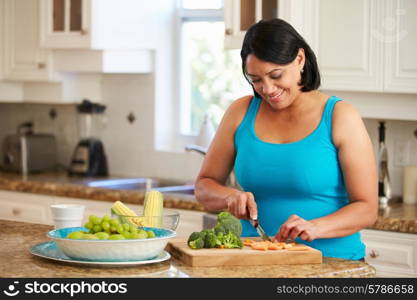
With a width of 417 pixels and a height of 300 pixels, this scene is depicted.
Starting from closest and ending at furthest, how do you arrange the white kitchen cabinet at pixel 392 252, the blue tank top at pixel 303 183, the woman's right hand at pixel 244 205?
the woman's right hand at pixel 244 205 < the blue tank top at pixel 303 183 < the white kitchen cabinet at pixel 392 252

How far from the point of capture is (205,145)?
15.2 feet

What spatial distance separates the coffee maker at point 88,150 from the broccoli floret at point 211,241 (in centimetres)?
A: 276

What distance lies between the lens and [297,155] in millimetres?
2584

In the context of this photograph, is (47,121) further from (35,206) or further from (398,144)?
(398,144)

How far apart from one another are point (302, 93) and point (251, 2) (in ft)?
5.06

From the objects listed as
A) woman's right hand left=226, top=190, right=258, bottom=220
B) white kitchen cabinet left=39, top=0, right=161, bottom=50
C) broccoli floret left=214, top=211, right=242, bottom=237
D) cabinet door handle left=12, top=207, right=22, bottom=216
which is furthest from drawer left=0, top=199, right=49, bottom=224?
broccoli floret left=214, top=211, right=242, bottom=237

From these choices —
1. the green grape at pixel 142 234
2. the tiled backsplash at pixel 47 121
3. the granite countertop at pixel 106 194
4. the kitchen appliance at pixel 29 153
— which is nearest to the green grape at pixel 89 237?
the green grape at pixel 142 234

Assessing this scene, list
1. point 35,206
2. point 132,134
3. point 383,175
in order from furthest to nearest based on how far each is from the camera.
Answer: point 132,134 → point 35,206 → point 383,175

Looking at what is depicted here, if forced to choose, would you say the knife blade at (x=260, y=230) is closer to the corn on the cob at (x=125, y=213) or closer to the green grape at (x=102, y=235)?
the corn on the cob at (x=125, y=213)

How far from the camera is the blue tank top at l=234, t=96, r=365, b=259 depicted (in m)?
2.57

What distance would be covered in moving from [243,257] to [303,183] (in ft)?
1.50

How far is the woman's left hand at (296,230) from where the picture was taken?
2324 mm

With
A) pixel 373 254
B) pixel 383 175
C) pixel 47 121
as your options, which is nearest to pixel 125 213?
pixel 373 254

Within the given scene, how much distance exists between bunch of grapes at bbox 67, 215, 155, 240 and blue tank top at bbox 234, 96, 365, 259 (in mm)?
497
